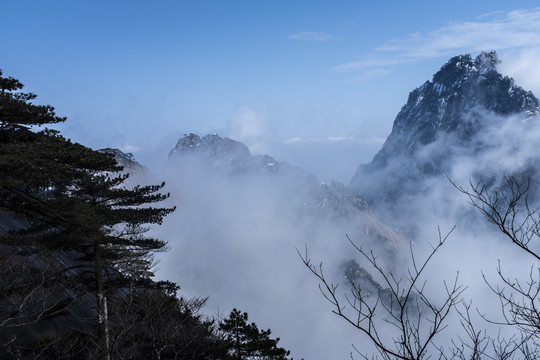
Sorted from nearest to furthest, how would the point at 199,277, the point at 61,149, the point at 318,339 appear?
the point at 61,149 < the point at 318,339 < the point at 199,277

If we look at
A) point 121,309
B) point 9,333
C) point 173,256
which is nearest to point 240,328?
point 121,309

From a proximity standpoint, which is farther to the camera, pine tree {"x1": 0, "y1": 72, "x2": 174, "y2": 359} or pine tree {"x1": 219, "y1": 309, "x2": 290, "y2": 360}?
pine tree {"x1": 219, "y1": 309, "x2": 290, "y2": 360}

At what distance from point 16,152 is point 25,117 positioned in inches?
74.1

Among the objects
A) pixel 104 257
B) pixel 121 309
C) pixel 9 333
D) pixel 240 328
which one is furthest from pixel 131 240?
pixel 240 328

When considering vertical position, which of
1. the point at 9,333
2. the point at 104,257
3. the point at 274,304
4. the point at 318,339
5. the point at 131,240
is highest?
the point at 274,304

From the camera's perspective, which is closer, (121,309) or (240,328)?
(121,309)

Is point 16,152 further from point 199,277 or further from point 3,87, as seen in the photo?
point 199,277

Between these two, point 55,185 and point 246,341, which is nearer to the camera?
point 55,185

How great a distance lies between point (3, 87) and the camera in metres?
12.1

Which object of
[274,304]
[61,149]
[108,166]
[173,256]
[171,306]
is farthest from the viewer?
[173,256]

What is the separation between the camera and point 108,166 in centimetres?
1458

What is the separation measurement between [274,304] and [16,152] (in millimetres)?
153178

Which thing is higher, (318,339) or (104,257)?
(318,339)

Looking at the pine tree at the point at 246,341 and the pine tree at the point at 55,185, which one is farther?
the pine tree at the point at 246,341
